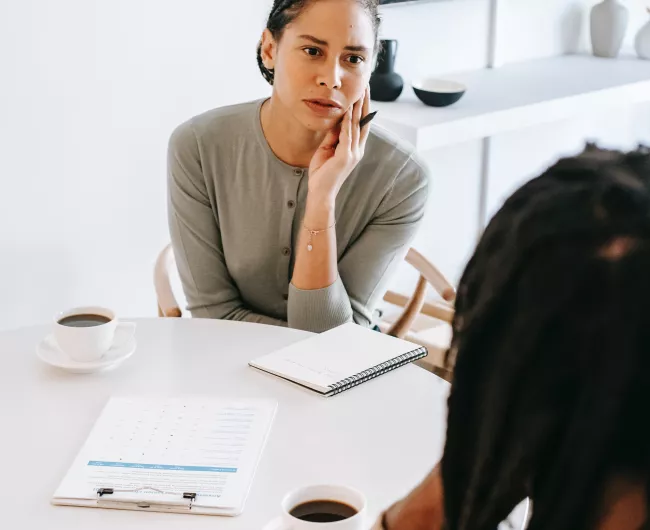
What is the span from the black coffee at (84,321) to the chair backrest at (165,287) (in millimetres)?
323

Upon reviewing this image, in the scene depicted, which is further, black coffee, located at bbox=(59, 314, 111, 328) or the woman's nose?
the woman's nose

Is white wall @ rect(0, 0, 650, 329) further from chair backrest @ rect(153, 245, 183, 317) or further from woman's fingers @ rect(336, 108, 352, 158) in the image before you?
woman's fingers @ rect(336, 108, 352, 158)

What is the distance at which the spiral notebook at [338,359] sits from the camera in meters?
1.28

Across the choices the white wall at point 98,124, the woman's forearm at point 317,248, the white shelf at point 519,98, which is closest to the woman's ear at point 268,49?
the woman's forearm at point 317,248

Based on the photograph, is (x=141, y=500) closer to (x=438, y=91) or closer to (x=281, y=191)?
(x=281, y=191)

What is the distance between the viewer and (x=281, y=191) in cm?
175

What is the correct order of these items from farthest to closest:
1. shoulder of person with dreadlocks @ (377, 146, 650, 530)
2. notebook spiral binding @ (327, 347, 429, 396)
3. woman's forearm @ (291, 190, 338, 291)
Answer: woman's forearm @ (291, 190, 338, 291) → notebook spiral binding @ (327, 347, 429, 396) → shoulder of person with dreadlocks @ (377, 146, 650, 530)

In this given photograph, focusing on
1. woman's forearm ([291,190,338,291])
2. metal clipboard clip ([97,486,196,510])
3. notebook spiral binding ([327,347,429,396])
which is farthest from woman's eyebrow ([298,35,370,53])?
metal clipboard clip ([97,486,196,510])

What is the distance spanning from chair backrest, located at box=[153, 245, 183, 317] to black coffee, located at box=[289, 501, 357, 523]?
82 cm

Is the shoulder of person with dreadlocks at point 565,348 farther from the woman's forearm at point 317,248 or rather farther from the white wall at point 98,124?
the white wall at point 98,124

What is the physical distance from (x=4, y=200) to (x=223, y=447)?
1.22 m

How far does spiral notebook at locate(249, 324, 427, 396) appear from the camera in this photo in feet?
4.19

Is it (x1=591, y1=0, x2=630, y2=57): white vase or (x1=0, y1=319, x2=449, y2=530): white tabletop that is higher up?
→ (x1=0, y1=319, x2=449, y2=530): white tabletop

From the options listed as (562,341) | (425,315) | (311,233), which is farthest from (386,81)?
(562,341)
